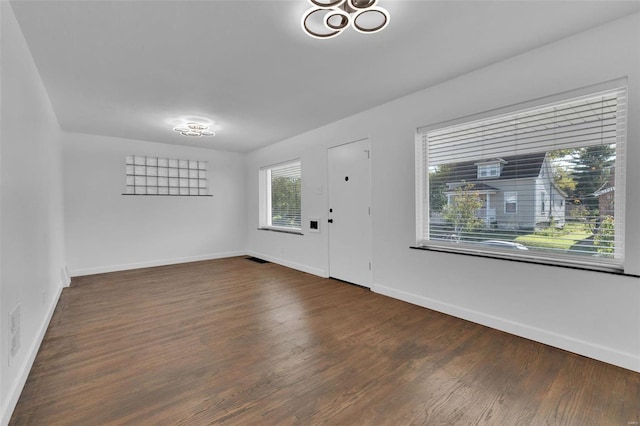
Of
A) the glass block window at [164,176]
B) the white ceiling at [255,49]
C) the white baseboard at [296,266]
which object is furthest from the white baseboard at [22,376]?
the white baseboard at [296,266]

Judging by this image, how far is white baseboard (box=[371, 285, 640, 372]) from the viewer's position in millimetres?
2027

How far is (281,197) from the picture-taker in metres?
5.84

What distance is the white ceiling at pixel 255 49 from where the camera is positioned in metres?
1.89

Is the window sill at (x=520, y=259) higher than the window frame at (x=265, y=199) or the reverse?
the reverse

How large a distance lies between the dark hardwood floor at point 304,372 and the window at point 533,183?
80 centimetres

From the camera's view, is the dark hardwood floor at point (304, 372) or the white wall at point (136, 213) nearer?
the dark hardwood floor at point (304, 372)

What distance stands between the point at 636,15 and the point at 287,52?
244 centimetres

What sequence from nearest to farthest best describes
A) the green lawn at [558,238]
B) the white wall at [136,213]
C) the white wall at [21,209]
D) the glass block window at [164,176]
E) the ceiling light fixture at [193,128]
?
the white wall at [21,209] → the green lawn at [558,238] → the ceiling light fixture at [193,128] → the white wall at [136,213] → the glass block window at [164,176]

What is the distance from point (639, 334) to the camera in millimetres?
1963

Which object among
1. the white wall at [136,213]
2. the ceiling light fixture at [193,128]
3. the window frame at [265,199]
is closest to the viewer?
the ceiling light fixture at [193,128]

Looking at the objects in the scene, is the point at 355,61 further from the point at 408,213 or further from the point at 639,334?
the point at 639,334

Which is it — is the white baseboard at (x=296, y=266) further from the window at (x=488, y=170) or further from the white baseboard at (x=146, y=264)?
the window at (x=488, y=170)

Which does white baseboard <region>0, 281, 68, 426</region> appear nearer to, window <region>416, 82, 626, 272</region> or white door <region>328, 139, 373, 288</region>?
white door <region>328, 139, 373, 288</region>

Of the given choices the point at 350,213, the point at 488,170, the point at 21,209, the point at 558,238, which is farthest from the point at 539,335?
the point at 21,209
